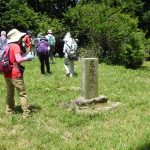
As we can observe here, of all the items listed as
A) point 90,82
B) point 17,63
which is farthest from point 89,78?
point 17,63

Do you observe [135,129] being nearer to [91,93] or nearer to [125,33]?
[91,93]

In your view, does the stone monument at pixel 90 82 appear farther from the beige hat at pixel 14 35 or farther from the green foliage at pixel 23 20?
the green foliage at pixel 23 20

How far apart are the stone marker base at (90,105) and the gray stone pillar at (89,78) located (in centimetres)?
18

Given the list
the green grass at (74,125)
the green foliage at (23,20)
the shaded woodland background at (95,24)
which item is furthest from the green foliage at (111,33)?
the green grass at (74,125)

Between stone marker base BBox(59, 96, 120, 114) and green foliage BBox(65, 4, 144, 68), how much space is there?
43.8 feet

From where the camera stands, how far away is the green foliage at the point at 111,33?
26.0 m

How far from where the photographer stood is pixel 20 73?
10156 millimetres

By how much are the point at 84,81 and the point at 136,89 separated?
3.78 metres

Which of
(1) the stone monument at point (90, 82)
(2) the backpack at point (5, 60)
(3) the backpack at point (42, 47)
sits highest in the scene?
(2) the backpack at point (5, 60)

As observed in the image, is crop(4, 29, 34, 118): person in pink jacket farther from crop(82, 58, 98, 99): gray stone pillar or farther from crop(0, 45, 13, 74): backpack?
crop(82, 58, 98, 99): gray stone pillar

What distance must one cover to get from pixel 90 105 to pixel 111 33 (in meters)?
16.7

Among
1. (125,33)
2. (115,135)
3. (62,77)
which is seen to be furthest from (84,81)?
(125,33)

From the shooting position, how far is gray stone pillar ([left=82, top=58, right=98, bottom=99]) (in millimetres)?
11969

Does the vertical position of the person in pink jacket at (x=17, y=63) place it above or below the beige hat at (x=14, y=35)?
below
